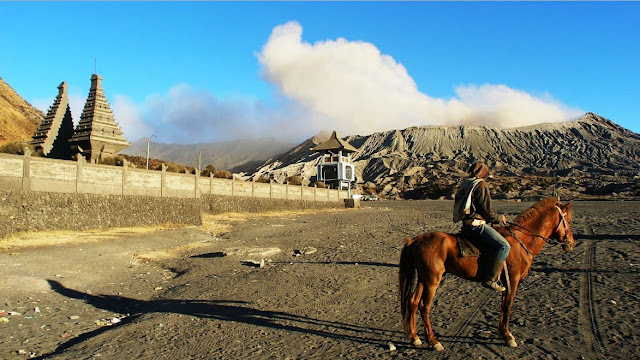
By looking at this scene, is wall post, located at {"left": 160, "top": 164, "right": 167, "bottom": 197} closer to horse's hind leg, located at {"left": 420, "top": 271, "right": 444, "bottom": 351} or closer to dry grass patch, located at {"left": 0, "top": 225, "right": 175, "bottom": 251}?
dry grass patch, located at {"left": 0, "top": 225, "right": 175, "bottom": 251}

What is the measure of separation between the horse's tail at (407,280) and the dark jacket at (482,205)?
955 mm

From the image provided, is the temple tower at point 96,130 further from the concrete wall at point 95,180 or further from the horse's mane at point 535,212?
the horse's mane at point 535,212

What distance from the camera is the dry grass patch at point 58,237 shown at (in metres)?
16.5

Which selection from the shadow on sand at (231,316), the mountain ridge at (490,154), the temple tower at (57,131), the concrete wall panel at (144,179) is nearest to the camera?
the shadow on sand at (231,316)

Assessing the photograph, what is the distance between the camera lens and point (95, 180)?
22031mm

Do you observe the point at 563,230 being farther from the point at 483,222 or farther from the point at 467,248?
the point at 467,248

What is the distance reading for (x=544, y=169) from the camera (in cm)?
12081

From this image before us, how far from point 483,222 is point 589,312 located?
319cm

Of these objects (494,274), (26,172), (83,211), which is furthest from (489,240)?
(83,211)

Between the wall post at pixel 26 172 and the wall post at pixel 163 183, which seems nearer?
the wall post at pixel 26 172

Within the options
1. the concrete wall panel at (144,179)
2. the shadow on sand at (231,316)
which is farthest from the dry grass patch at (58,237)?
the shadow on sand at (231,316)

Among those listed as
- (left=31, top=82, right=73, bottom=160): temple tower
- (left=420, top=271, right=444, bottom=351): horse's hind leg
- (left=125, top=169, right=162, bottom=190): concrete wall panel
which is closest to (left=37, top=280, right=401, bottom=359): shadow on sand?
(left=420, top=271, right=444, bottom=351): horse's hind leg

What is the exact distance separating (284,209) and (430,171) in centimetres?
8432

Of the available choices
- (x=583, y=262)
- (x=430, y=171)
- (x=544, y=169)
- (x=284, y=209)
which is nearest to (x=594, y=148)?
(x=544, y=169)
